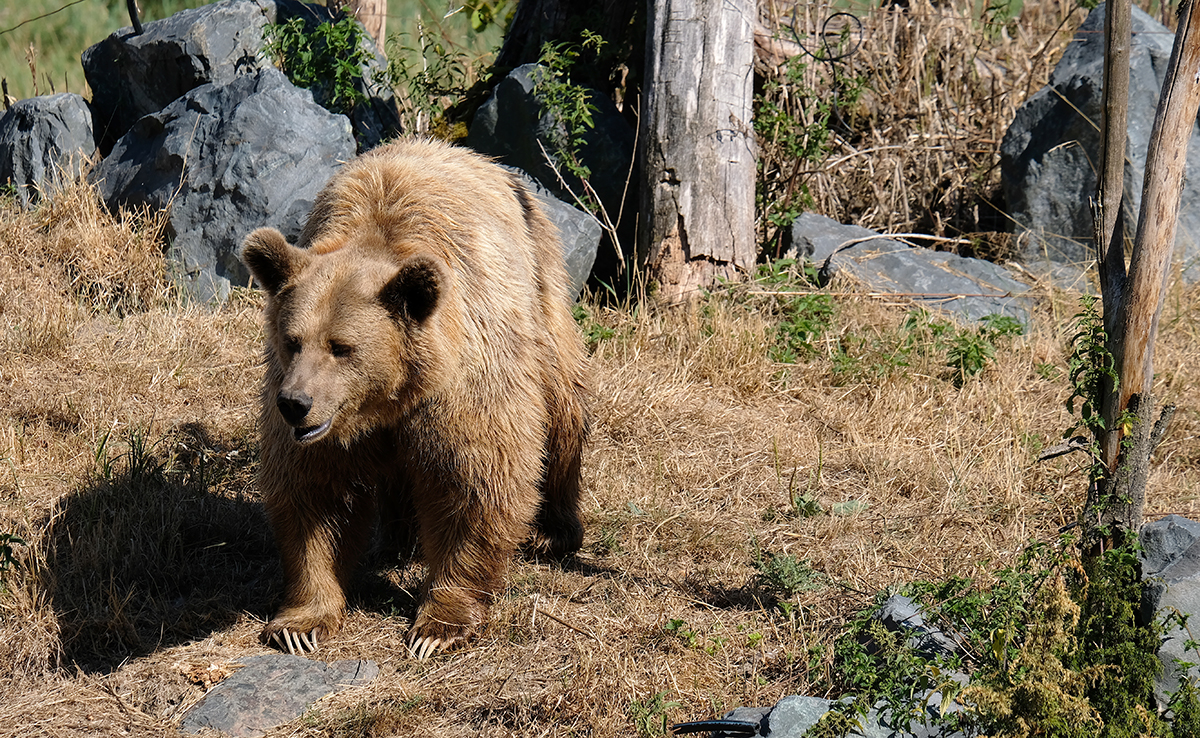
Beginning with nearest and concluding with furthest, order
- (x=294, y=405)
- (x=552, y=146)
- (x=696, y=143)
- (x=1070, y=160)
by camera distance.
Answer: (x=294, y=405)
(x=696, y=143)
(x=552, y=146)
(x=1070, y=160)

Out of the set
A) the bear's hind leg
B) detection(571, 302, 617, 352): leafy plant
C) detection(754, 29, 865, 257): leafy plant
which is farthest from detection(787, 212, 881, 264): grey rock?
the bear's hind leg

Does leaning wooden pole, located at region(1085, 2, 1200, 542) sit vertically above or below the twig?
above

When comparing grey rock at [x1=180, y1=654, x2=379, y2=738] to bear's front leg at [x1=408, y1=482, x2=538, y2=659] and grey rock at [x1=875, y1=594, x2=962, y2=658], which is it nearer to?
bear's front leg at [x1=408, y1=482, x2=538, y2=659]

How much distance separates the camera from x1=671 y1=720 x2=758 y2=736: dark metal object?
3.46m

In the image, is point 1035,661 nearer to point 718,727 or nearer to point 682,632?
point 718,727

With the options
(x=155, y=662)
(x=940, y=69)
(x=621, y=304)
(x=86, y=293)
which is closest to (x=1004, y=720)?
(x=155, y=662)

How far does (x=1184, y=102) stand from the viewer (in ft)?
11.5

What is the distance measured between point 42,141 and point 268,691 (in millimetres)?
5352

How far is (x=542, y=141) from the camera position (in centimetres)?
736

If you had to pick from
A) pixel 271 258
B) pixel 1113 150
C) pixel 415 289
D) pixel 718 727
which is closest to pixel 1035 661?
pixel 718 727

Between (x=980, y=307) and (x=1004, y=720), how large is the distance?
15.4 ft

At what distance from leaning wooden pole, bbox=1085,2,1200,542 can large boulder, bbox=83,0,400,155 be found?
5581 millimetres

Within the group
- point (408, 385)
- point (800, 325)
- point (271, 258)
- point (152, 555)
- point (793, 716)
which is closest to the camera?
point (793, 716)

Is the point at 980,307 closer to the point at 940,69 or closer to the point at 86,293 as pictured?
the point at 940,69
